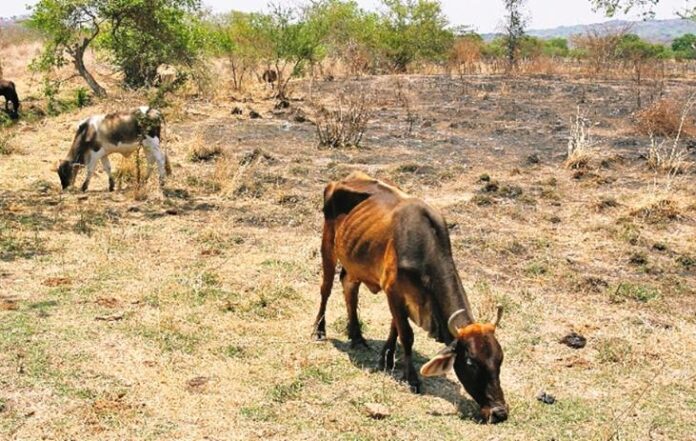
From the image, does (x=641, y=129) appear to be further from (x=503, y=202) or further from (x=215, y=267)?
(x=215, y=267)

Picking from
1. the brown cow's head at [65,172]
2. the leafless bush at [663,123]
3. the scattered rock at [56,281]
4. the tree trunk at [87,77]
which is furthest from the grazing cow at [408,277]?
the tree trunk at [87,77]

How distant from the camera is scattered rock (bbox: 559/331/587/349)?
6398mm

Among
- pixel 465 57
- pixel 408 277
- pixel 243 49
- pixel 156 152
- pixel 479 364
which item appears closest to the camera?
pixel 479 364

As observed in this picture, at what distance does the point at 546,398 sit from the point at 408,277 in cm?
133

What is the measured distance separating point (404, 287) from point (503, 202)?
5.96 metres

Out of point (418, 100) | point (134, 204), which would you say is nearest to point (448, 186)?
point (134, 204)

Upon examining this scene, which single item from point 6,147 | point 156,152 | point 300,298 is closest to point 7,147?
point 6,147

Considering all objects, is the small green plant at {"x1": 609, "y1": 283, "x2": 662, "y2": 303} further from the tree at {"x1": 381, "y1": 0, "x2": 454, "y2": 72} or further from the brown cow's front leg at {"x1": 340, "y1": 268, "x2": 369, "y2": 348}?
the tree at {"x1": 381, "y1": 0, "x2": 454, "y2": 72}

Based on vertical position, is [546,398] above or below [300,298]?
below

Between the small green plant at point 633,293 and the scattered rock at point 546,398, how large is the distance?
236cm

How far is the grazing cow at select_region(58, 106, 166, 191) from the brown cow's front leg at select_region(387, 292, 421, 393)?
7214mm

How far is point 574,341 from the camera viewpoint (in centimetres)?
643

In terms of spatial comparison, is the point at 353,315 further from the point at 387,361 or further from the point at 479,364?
the point at 479,364

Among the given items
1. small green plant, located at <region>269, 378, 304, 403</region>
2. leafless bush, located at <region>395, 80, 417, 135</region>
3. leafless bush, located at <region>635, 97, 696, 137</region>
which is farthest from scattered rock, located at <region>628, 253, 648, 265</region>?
leafless bush, located at <region>395, 80, 417, 135</region>
